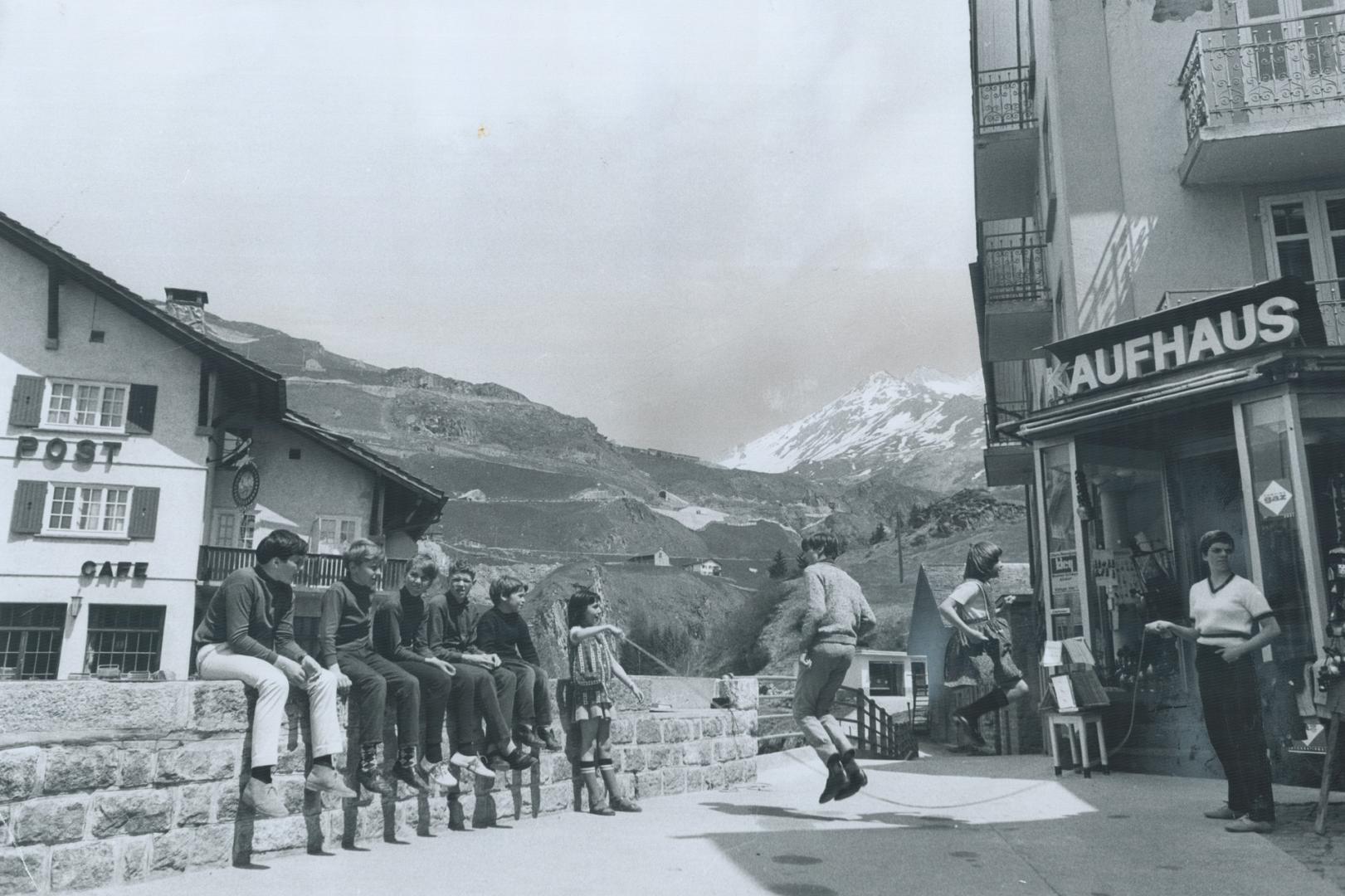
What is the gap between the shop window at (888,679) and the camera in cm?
4803

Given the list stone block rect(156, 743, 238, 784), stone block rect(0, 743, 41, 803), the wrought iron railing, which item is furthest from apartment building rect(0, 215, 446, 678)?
stone block rect(0, 743, 41, 803)

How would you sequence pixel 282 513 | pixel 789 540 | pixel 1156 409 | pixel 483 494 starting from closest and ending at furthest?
pixel 1156 409 < pixel 282 513 < pixel 483 494 < pixel 789 540

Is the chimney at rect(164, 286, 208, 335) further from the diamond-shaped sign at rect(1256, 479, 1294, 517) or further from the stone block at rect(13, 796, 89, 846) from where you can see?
the diamond-shaped sign at rect(1256, 479, 1294, 517)

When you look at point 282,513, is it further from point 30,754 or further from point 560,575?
point 560,575

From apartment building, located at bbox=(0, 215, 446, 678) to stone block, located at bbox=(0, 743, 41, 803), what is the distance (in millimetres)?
25224

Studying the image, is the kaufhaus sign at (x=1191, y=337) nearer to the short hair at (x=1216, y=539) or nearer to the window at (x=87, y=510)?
the short hair at (x=1216, y=539)

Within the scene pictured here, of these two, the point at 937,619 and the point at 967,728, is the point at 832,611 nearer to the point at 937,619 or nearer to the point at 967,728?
the point at 967,728

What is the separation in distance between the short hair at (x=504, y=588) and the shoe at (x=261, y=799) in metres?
2.32

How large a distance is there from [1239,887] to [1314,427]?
5547 mm

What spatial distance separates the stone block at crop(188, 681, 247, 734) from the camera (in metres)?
5.23

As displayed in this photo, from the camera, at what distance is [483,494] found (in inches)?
5979

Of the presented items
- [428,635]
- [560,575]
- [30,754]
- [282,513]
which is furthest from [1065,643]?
[560,575]

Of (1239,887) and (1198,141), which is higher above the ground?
(1198,141)

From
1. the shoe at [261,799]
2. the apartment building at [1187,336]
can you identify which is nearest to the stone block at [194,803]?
the shoe at [261,799]
